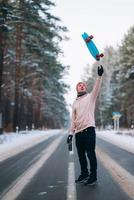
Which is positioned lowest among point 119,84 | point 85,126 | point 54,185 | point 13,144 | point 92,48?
point 54,185

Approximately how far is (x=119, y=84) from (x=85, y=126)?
229 feet

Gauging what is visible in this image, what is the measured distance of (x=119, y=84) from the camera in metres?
78.6

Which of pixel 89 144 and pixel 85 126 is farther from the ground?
pixel 85 126

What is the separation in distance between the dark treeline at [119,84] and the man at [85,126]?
4303cm

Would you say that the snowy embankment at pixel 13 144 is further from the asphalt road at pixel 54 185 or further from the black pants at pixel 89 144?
the black pants at pixel 89 144

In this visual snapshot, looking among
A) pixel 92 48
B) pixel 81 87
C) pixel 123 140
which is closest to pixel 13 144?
pixel 123 140

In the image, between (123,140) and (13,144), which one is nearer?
(13,144)

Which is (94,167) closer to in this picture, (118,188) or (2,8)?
(118,188)

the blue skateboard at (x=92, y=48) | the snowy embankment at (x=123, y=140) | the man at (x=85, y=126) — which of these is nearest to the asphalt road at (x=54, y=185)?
the man at (x=85, y=126)

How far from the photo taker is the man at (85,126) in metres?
9.03

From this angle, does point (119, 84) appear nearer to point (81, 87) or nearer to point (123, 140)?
point (123, 140)

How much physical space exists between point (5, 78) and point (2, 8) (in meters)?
28.3

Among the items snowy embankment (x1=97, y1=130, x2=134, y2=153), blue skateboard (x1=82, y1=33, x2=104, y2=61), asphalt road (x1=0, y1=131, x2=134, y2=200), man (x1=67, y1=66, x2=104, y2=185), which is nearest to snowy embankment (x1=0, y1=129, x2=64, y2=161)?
asphalt road (x1=0, y1=131, x2=134, y2=200)

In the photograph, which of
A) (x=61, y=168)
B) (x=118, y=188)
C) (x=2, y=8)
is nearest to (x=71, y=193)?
(x=118, y=188)
